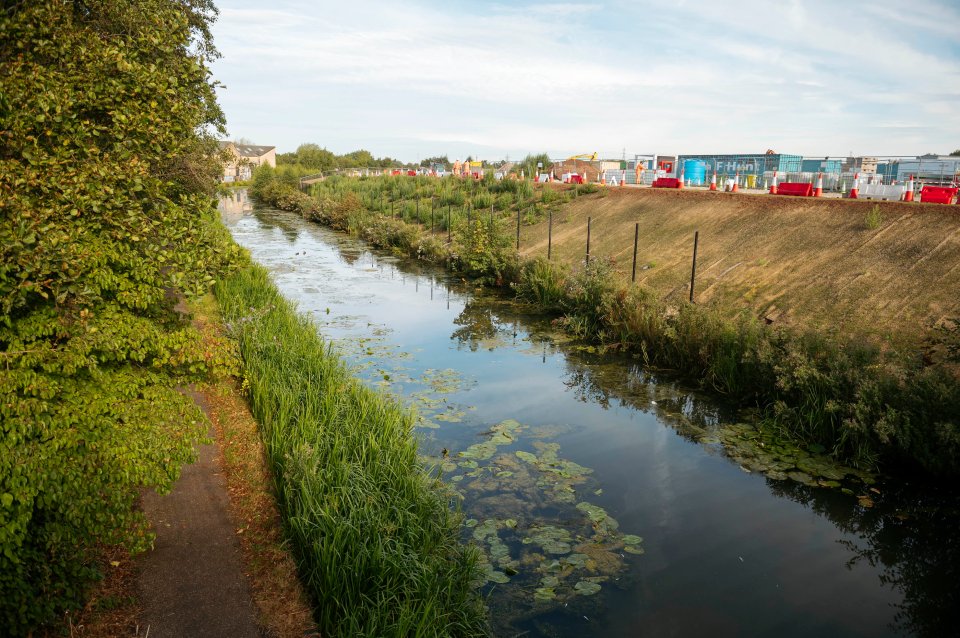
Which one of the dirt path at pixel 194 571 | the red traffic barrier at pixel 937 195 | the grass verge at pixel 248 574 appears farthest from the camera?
the red traffic barrier at pixel 937 195

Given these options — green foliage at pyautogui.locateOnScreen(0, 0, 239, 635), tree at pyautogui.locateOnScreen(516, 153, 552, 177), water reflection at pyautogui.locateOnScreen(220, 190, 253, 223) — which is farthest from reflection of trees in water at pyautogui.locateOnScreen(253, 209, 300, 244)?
green foliage at pyautogui.locateOnScreen(0, 0, 239, 635)

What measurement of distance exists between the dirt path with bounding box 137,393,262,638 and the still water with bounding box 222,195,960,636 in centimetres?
224

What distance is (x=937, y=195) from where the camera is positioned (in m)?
16.6

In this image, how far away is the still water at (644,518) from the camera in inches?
234

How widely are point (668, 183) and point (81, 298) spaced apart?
25.0 metres

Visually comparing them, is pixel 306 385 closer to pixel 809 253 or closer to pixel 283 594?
pixel 283 594

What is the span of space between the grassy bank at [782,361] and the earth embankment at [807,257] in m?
1.03

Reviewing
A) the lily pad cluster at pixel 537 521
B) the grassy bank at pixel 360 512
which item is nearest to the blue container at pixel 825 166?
the lily pad cluster at pixel 537 521

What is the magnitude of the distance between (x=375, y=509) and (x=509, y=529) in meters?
1.68

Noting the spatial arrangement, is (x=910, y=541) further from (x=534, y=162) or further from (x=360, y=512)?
(x=534, y=162)

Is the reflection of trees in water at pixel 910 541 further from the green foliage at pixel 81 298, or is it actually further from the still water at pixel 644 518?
the green foliage at pixel 81 298

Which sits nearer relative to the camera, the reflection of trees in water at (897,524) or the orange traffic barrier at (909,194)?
the reflection of trees in water at (897,524)

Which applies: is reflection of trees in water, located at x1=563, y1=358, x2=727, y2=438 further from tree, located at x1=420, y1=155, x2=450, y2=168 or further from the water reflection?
tree, located at x1=420, y1=155, x2=450, y2=168

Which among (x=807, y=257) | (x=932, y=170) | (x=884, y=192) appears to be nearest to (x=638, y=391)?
(x=807, y=257)
